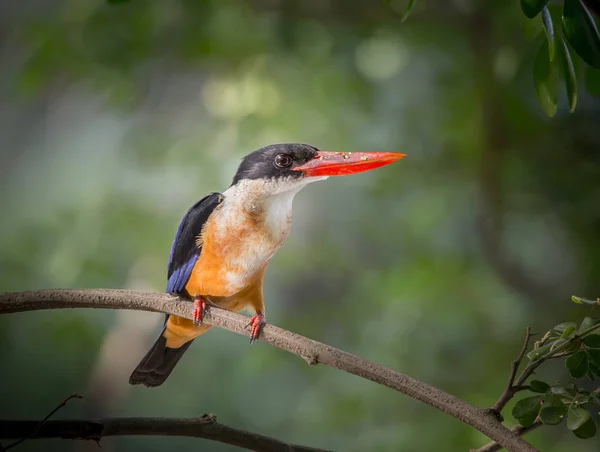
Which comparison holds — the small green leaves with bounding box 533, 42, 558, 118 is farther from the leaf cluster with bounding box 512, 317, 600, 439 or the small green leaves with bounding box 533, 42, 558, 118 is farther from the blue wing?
the blue wing

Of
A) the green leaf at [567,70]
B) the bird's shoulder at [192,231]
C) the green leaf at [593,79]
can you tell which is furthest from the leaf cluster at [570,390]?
the bird's shoulder at [192,231]

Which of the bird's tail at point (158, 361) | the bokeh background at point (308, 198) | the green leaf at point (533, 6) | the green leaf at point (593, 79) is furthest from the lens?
the bokeh background at point (308, 198)

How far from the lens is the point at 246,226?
981mm

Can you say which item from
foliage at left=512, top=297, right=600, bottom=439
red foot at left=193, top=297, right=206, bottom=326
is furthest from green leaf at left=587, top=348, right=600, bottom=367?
red foot at left=193, top=297, right=206, bottom=326

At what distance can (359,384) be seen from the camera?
1650 millimetres

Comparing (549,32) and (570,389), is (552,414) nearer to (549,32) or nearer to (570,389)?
(570,389)

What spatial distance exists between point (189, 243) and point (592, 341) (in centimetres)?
63

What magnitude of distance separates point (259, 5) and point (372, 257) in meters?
0.78

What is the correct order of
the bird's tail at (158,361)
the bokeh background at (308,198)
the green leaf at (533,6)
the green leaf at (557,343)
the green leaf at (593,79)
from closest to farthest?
1. the green leaf at (533,6)
2. the green leaf at (557,343)
3. the green leaf at (593,79)
4. the bird's tail at (158,361)
5. the bokeh background at (308,198)

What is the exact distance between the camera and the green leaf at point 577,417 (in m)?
0.73

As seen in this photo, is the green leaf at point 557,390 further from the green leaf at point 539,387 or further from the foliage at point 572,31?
the foliage at point 572,31

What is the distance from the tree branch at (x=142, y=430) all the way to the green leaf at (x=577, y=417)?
1.21 ft

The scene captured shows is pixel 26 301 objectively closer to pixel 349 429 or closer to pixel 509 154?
pixel 349 429

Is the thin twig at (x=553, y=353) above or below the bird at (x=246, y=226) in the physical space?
below
